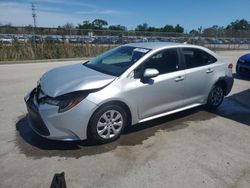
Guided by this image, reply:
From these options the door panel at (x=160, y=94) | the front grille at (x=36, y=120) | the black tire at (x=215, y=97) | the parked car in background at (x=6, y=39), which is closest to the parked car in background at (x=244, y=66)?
the black tire at (x=215, y=97)

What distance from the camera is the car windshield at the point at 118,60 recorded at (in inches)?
173

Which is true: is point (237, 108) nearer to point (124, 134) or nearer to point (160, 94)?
point (160, 94)

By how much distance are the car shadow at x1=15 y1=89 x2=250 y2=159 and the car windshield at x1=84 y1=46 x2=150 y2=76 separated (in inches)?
45.7

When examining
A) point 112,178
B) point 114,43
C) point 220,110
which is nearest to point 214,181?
point 112,178

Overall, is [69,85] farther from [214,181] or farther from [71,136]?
[214,181]

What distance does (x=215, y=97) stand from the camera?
5836mm

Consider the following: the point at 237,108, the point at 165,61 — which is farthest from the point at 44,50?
the point at 237,108

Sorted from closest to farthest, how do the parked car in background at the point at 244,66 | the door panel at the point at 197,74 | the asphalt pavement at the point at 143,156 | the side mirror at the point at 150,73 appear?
the asphalt pavement at the point at 143,156, the side mirror at the point at 150,73, the door panel at the point at 197,74, the parked car in background at the point at 244,66

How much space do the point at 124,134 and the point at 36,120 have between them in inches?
60.6

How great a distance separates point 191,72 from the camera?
5.07m

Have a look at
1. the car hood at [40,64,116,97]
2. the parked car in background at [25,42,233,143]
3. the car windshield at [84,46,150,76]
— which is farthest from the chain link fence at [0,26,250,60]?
the car hood at [40,64,116,97]

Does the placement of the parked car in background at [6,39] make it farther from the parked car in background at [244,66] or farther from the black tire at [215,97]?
the black tire at [215,97]

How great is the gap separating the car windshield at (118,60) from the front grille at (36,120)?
1.33 m

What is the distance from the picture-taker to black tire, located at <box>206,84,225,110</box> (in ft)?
18.7
